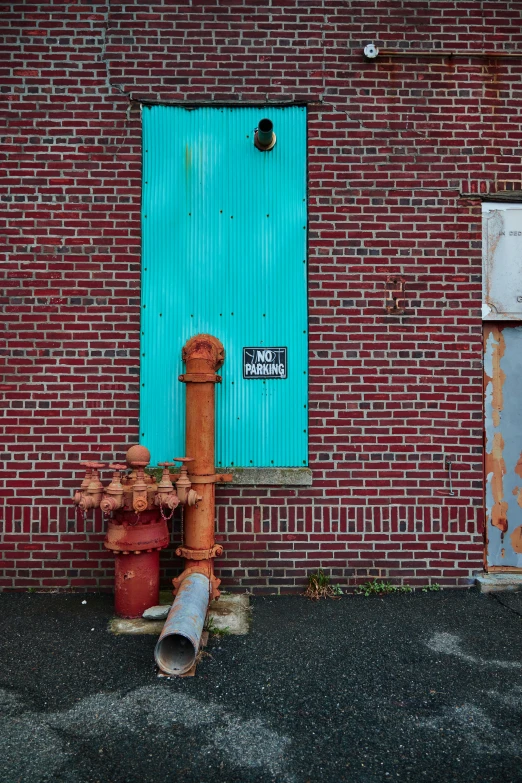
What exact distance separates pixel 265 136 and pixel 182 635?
3925 mm

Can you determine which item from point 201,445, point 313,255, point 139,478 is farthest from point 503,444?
point 139,478

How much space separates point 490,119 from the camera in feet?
15.9

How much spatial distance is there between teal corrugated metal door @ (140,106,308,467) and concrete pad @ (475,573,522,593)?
189cm

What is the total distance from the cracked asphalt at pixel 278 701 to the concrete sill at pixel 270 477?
1.02m

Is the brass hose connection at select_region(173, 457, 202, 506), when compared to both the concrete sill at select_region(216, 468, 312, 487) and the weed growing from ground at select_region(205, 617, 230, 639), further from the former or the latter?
the weed growing from ground at select_region(205, 617, 230, 639)

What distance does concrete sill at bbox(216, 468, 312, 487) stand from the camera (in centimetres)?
461

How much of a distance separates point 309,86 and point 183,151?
1.28 meters

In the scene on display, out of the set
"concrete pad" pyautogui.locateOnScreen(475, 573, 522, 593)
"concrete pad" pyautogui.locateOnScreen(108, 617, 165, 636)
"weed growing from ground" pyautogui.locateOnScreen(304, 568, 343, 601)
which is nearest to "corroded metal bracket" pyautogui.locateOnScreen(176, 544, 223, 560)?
"concrete pad" pyautogui.locateOnScreen(108, 617, 165, 636)

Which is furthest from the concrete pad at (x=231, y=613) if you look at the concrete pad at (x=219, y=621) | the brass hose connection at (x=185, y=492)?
the brass hose connection at (x=185, y=492)

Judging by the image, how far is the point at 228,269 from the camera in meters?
4.76

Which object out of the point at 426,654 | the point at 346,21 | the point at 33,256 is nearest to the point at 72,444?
the point at 33,256

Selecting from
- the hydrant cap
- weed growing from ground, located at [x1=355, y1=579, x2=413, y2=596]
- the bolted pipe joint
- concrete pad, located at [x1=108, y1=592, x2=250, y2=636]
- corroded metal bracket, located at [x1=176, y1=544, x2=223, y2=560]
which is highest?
the bolted pipe joint

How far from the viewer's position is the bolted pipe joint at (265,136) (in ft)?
14.1

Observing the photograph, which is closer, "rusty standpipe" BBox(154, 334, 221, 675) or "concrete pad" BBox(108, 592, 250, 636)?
"concrete pad" BBox(108, 592, 250, 636)
